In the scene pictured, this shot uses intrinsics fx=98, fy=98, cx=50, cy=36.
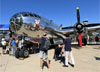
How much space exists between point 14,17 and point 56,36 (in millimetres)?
6537

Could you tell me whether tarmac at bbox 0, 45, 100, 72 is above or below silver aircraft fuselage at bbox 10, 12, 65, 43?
below

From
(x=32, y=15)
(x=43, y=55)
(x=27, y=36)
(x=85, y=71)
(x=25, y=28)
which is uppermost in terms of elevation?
(x=32, y=15)

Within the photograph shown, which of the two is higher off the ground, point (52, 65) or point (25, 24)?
point (25, 24)

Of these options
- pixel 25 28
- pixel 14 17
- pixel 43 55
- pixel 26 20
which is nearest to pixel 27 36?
pixel 25 28

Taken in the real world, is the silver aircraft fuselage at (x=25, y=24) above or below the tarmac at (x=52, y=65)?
above

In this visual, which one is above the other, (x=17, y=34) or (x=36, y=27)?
(x=36, y=27)

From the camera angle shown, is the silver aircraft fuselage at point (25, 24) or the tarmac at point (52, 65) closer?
the tarmac at point (52, 65)

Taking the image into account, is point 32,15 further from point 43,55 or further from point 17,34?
point 43,55

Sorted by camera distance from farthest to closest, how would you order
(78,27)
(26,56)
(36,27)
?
(78,27)
(36,27)
(26,56)

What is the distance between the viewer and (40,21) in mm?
9461

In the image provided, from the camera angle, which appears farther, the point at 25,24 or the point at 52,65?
the point at 25,24

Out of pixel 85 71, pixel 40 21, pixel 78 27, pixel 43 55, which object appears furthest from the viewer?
pixel 78 27

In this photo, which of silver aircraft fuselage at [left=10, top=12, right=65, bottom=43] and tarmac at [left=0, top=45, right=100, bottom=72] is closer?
tarmac at [left=0, top=45, right=100, bottom=72]

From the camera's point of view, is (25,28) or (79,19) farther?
(79,19)
